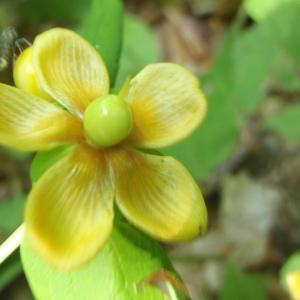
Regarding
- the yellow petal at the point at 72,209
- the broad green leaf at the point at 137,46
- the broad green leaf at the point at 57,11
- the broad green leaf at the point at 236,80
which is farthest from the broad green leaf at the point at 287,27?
the yellow petal at the point at 72,209

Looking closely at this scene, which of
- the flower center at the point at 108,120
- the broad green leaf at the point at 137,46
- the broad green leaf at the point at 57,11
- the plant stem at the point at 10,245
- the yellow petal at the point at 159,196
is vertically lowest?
the broad green leaf at the point at 137,46

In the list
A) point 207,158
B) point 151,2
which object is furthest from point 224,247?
point 151,2

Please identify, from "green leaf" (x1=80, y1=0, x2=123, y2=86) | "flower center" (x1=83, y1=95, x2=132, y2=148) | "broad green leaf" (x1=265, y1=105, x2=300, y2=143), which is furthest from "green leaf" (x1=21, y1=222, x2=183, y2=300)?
"broad green leaf" (x1=265, y1=105, x2=300, y2=143)

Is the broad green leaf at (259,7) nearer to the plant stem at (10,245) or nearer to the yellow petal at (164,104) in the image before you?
the yellow petal at (164,104)

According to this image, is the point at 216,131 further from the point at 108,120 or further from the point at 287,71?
the point at 108,120

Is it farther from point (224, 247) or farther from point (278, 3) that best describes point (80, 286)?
point (224, 247)
